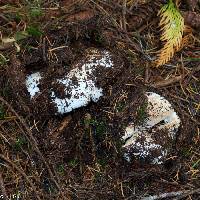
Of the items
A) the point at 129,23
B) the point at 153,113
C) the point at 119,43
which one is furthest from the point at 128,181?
the point at 129,23

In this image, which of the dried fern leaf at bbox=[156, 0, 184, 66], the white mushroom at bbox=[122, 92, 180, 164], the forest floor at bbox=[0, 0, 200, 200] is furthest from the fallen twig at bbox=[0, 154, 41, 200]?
the dried fern leaf at bbox=[156, 0, 184, 66]

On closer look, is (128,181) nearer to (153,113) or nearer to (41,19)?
(153,113)

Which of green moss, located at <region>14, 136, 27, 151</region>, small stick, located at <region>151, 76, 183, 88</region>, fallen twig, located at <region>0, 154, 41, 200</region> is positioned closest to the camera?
fallen twig, located at <region>0, 154, 41, 200</region>

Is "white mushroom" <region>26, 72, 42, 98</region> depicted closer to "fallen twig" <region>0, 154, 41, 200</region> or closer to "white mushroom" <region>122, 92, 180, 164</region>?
"fallen twig" <region>0, 154, 41, 200</region>

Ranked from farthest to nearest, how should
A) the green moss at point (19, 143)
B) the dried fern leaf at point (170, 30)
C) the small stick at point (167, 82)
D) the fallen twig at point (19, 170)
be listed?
the dried fern leaf at point (170, 30) < the small stick at point (167, 82) < the green moss at point (19, 143) < the fallen twig at point (19, 170)

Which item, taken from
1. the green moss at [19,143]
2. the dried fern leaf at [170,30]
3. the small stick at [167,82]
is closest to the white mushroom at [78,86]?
the green moss at [19,143]

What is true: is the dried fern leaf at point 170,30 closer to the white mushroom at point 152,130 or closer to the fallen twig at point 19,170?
the white mushroom at point 152,130

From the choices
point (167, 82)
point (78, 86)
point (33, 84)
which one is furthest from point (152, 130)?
point (33, 84)
